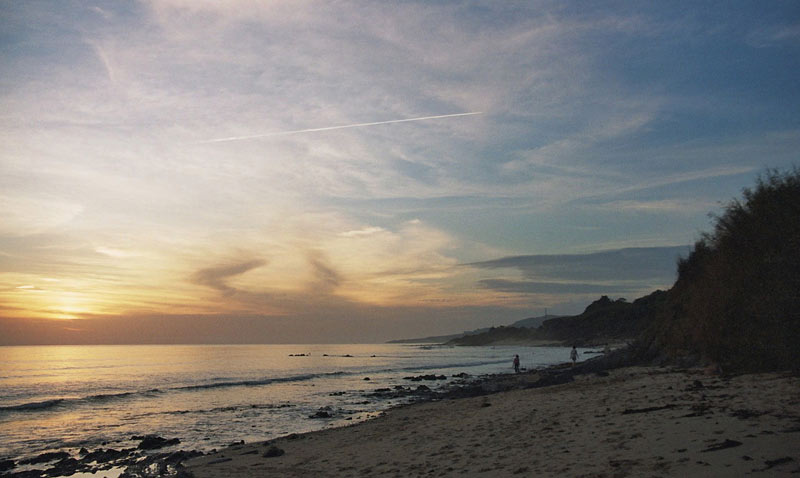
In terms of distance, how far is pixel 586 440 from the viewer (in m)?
11.0

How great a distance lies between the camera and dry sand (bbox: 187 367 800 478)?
808 cm

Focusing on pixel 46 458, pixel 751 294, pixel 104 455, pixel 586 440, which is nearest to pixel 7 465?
pixel 46 458

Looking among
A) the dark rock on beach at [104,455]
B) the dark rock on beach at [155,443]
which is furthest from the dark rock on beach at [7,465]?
the dark rock on beach at [155,443]

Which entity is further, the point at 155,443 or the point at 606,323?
the point at 606,323

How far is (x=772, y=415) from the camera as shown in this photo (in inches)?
389

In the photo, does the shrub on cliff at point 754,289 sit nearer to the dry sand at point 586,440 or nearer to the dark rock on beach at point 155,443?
the dry sand at point 586,440

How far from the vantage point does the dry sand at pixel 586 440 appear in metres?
8.08

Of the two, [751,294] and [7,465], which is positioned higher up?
[751,294]

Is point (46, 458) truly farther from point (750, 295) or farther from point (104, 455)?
point (750, 295)

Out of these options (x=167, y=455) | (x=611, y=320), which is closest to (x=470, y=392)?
(x=167, y=455)

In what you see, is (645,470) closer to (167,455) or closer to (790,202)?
(790,202)

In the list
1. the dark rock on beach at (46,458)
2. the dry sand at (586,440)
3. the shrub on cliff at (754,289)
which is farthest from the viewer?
the dark rock on beach at (46,458)

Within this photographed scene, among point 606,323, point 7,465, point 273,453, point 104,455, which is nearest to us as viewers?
point 273,453

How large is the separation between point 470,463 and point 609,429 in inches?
135
